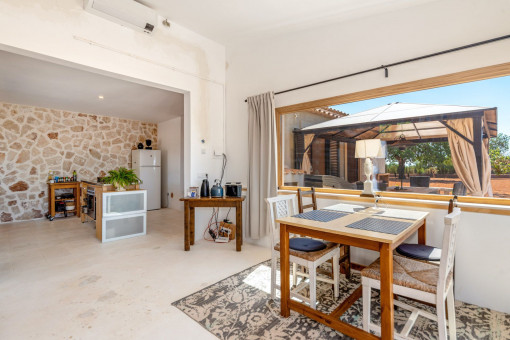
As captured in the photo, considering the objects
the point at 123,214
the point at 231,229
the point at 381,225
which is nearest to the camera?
the point at 381,225

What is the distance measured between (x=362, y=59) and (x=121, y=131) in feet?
19.3

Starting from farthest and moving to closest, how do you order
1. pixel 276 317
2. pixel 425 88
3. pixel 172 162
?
pixel 172 162
pixel 425 88
pixel 276 317

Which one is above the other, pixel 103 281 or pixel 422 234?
pixel 422 234

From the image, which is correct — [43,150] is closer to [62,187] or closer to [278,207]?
[62,187]

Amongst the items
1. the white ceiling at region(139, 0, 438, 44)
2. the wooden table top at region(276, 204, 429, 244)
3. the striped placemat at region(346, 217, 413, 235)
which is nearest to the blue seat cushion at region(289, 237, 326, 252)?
the wooden table top at region(276, 204, 429, 244)

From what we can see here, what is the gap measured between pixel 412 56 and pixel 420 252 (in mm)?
1771

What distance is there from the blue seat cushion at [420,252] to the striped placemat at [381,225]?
0.78ft

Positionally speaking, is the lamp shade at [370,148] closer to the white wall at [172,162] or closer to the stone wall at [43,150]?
the white wall at [172,162]

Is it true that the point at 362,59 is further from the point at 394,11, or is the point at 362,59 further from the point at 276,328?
the point at 276,328

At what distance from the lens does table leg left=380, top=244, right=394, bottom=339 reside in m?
1.35

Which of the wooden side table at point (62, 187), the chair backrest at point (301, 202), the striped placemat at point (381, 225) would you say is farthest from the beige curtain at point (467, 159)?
the wooden side table at point (62, 187)

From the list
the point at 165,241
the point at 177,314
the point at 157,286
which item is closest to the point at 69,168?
the point at 165,241

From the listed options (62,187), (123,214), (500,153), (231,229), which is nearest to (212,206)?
(231,229)

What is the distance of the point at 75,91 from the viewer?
4.22m
